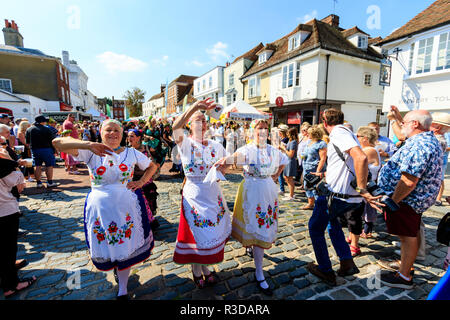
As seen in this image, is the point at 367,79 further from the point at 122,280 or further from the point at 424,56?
the point at 122,280

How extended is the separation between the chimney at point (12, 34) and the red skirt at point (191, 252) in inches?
1587

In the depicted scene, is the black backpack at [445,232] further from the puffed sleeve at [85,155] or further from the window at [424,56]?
the window at [424,56]

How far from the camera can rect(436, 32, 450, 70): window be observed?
10.3m

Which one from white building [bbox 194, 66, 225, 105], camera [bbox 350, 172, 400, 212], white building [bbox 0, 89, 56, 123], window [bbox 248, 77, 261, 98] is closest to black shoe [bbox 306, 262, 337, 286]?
camera [bbox 350, 172, 400, 212]

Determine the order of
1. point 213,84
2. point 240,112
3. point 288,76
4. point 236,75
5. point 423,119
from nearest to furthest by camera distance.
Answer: point 423,119 → point 240,112 → point 288,76 → point 236,75 → point 213,84

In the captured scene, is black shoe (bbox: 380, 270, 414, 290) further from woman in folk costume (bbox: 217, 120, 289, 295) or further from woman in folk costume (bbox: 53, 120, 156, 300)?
woman in folk costume (bbox: 53, 120, 156, 300)

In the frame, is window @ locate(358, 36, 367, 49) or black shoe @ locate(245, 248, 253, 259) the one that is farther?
window @ locate(358, 36, 367, 49)

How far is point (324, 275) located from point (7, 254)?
401cm

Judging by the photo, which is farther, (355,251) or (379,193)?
(355,251)

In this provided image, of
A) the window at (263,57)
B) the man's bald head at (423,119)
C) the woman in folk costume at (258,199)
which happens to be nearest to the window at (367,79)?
the window at (263,57)

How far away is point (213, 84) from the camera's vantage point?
32.6 metres

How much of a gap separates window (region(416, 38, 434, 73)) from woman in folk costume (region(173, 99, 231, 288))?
1449 centimetres

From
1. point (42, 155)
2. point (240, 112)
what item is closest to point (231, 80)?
point (240, 112)
